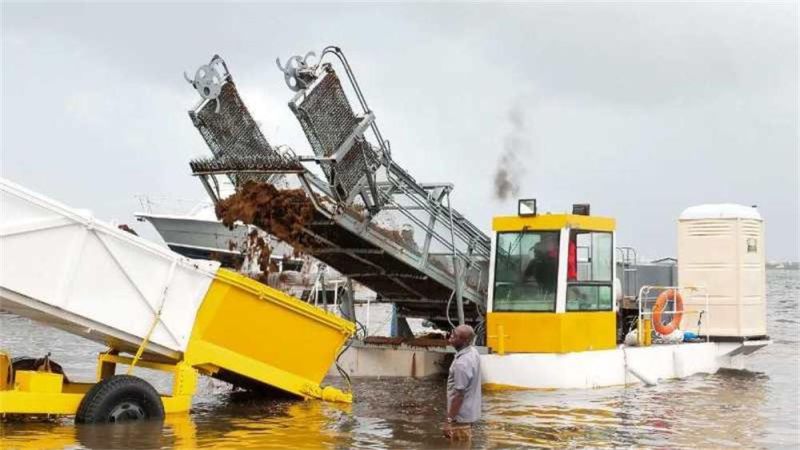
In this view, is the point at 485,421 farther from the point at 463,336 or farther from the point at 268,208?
the point at 268,208

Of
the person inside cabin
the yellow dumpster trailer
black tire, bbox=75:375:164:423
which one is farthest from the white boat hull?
black tire, bbox=75:375:164:423

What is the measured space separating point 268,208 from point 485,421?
13.9 ft

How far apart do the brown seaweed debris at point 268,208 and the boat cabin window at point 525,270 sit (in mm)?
3568

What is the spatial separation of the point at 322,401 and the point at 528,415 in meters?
2.71

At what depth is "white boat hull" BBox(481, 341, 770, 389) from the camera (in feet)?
48.2

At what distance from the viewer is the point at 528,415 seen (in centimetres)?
1238

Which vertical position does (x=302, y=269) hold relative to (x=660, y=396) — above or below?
above

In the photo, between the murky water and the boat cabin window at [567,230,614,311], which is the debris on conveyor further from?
the boat cabin window at [567,230,614,311]

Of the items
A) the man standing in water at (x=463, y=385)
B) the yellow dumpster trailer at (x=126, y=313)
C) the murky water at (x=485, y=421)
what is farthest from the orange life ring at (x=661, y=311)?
the man standing in water at (x=463, y=385)

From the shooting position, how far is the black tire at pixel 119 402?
1012 cm

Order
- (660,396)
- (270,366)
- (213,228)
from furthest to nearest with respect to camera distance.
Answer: (213,228), (660,396), (270,366)

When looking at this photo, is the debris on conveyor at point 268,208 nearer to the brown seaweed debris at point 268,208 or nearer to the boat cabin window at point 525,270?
the brown seaweed debris at point 268,208

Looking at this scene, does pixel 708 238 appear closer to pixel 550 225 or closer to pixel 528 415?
pixel 550 225

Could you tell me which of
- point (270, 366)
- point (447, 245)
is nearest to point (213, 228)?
point (447, 245)
